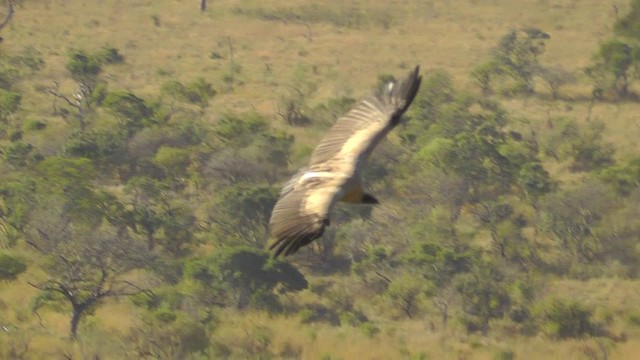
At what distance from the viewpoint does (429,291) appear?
20.3 meters

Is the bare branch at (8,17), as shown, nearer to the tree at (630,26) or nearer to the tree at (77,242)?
the tree at (77,242)

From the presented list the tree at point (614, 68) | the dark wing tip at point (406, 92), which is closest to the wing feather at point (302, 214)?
the dark wing tip at point (406, 92)

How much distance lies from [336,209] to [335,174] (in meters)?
15.1

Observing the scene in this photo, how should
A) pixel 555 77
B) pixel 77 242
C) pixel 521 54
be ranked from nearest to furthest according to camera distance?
1. pixel 77 242
2. pixel 555 77
3. pixel 521 54

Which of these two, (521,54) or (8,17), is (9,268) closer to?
(521,54)

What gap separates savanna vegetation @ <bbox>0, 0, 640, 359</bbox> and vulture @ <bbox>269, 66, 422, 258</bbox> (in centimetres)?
792

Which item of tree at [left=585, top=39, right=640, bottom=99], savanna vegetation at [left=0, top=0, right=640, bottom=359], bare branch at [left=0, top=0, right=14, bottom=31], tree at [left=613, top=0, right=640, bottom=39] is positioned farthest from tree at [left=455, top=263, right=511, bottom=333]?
bare branch at [left=0, top=0, right=14, bottom=31]

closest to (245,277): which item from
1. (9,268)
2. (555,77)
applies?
(9,268)

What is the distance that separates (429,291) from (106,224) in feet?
20.3

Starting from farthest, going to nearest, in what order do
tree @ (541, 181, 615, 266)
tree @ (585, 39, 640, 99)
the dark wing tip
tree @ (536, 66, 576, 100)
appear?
tree @ (536, 66, 576, 100) → tree @ (585, 39, 640, 99) → tree @ (541, 181, 615, 266) → the dark wing tip

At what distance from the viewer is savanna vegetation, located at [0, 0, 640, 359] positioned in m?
18.6

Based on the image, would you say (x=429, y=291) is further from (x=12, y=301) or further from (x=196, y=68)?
(x=196, y=68)

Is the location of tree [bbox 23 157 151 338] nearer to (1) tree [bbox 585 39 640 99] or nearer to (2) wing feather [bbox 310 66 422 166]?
(2) wing feather [bbox 310 66 422 166]

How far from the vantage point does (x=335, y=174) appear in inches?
329
